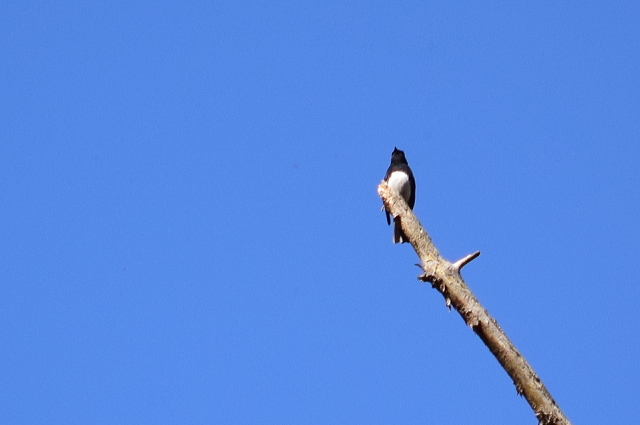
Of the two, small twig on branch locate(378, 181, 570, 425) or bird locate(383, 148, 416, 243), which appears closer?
small twig on branch locate(378, 181, 570, 425)

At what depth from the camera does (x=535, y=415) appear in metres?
5.53

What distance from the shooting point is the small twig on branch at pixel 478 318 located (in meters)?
5.51

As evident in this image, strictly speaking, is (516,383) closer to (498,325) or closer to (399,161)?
(498,325)

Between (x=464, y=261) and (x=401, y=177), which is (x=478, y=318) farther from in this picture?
(x=401, y=177)

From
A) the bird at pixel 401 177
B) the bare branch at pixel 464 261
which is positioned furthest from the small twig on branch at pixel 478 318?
the bird at pixel 401 177

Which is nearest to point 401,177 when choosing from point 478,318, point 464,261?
point 464,261

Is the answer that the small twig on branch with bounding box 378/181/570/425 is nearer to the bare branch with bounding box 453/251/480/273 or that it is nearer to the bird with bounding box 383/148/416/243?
the bare branch with bounding box 453/251/480/273

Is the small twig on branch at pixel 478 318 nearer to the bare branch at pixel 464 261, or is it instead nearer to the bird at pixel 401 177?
the bare branch at pixel 464 261

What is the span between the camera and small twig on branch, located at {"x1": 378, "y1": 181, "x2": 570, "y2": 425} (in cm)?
551

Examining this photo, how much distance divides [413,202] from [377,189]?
4.41 m

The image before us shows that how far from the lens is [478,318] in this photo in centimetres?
590

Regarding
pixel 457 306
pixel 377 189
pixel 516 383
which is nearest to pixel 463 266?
pixel 457 306

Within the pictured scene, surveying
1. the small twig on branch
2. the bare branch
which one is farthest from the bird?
the bare branch

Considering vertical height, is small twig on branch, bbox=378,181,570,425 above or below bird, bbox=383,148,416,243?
below
